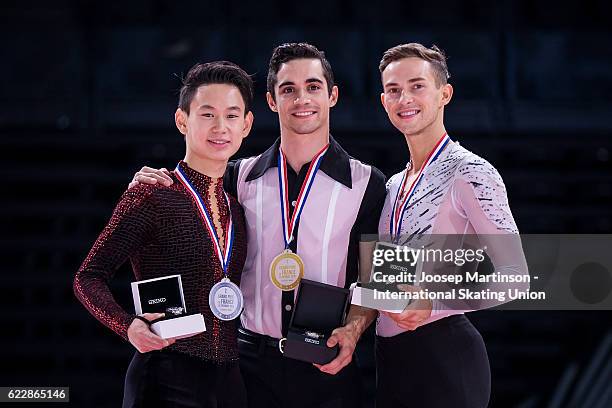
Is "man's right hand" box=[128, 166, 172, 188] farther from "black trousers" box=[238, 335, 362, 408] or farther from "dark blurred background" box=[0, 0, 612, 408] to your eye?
"dark blurred background" box=[0, 0, 612, 408]

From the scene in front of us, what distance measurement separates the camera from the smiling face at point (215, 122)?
8.39ft

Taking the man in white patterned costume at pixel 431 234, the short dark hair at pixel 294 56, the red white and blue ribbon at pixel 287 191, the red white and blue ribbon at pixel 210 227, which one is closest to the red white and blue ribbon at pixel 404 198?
the man in white patterned costume at pixel 431 234

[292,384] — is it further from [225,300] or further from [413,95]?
[413,95]

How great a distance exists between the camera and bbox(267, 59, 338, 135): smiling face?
2.78m

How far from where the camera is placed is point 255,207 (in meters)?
2.78

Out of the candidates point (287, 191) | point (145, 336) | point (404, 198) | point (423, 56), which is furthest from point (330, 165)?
point (145, 336)

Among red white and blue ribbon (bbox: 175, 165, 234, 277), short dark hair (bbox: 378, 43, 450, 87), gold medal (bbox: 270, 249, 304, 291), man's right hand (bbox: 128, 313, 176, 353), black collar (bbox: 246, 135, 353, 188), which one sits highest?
short dark hair (bbox: 378, 43, 450, 87)

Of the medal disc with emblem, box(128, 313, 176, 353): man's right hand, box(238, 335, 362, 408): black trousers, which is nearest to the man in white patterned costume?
box(238, 335, 362, 408): black trousers

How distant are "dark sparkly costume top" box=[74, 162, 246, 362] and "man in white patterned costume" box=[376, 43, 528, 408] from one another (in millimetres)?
580

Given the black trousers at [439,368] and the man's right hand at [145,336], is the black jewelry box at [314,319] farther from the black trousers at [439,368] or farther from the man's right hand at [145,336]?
the man's right hand at [145,336]

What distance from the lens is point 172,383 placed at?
2.32m

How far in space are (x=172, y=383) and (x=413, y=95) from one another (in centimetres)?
133

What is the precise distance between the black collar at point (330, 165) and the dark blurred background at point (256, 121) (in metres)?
3.40

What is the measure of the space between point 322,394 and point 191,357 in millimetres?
490
